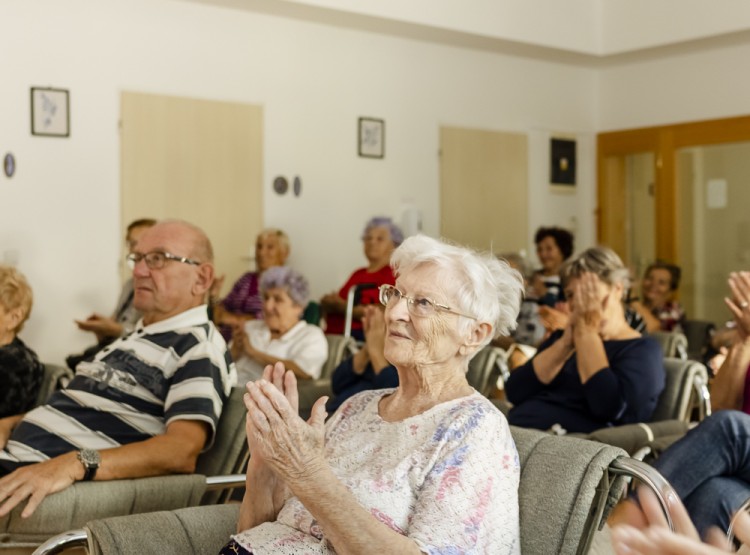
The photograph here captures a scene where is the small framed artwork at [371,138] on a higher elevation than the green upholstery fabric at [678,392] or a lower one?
higher

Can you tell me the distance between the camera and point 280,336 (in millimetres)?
5234

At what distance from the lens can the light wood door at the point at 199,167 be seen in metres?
6.87

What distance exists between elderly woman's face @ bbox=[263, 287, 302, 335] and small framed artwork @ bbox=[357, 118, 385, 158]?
9.68ft

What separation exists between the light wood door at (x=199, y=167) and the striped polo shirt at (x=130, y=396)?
389 centimetres

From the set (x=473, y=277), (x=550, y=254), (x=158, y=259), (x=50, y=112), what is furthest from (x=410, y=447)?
(x=550, y=254)

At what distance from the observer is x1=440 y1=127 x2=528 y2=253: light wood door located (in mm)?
8562

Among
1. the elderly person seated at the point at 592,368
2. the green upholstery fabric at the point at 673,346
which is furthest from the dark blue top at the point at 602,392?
the green upholstery fabric at the point at 673,346

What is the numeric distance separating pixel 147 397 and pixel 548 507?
1.31 metres

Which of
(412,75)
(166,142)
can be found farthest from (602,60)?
(166,142)

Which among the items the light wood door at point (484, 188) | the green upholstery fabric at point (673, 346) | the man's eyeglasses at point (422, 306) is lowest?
the green upholstery fabric at point (673, 346)

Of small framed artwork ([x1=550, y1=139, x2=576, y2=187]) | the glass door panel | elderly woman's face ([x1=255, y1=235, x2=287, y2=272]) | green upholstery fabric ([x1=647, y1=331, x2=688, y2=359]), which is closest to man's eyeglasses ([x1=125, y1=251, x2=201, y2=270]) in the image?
green upholstery fabric ([x1=647, y1=331, x2=688, y2=359])

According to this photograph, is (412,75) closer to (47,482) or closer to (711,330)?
(711,330)

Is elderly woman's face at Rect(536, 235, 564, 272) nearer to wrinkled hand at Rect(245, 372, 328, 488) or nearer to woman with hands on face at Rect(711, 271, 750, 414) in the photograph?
woman with hands on face at Rect(711, 271, 750, 414)

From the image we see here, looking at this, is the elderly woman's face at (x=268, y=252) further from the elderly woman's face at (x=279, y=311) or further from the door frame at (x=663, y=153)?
the door frame at (x=663, y=153)
